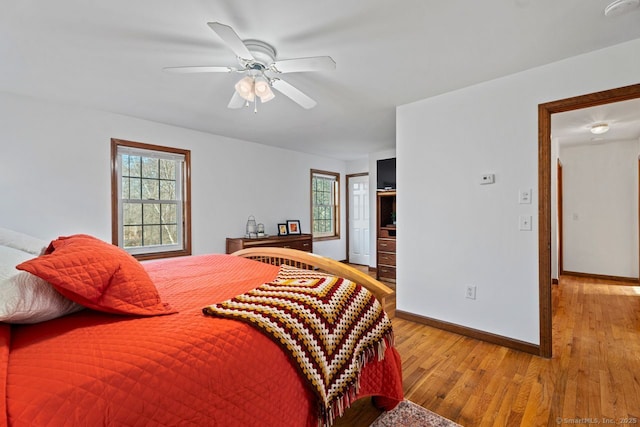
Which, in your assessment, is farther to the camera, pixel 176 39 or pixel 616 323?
pixel 616 323

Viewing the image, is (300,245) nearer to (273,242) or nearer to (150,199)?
(273,242)

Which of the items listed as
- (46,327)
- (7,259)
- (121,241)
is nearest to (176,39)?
(7,259)

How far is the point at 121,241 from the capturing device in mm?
3396

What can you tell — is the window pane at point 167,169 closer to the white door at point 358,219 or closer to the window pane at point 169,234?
the window pane at point 169,234

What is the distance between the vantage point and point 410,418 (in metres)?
1.62

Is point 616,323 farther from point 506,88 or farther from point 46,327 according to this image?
point 46,327

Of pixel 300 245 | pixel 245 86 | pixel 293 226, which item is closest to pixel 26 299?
pixel 245 86

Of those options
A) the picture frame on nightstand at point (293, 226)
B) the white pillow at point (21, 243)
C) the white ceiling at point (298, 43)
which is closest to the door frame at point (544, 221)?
the white ceiling at point (298, 43)

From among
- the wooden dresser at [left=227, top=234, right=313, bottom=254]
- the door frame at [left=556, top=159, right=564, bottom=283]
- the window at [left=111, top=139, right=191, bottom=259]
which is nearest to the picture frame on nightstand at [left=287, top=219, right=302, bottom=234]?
the wooden dresser at [left=227, top=234, right=313, bottom=254]

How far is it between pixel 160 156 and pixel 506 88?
3.77 metres

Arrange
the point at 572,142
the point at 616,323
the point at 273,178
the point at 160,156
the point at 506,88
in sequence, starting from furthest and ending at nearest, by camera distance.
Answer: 1. the point at 273,178
2. the point at 572,142
3. the point at 160,156
4. the point at 616,323
5. the point at 506,88

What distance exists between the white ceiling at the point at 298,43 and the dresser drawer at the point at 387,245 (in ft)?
7.51

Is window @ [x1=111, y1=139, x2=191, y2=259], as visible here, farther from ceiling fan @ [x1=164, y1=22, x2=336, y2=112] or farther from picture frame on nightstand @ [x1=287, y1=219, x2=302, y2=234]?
ceiling fan @ [x1=164, y1=22, x2=336, y2=112]

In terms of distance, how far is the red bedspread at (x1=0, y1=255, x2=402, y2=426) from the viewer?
0.71 meters
